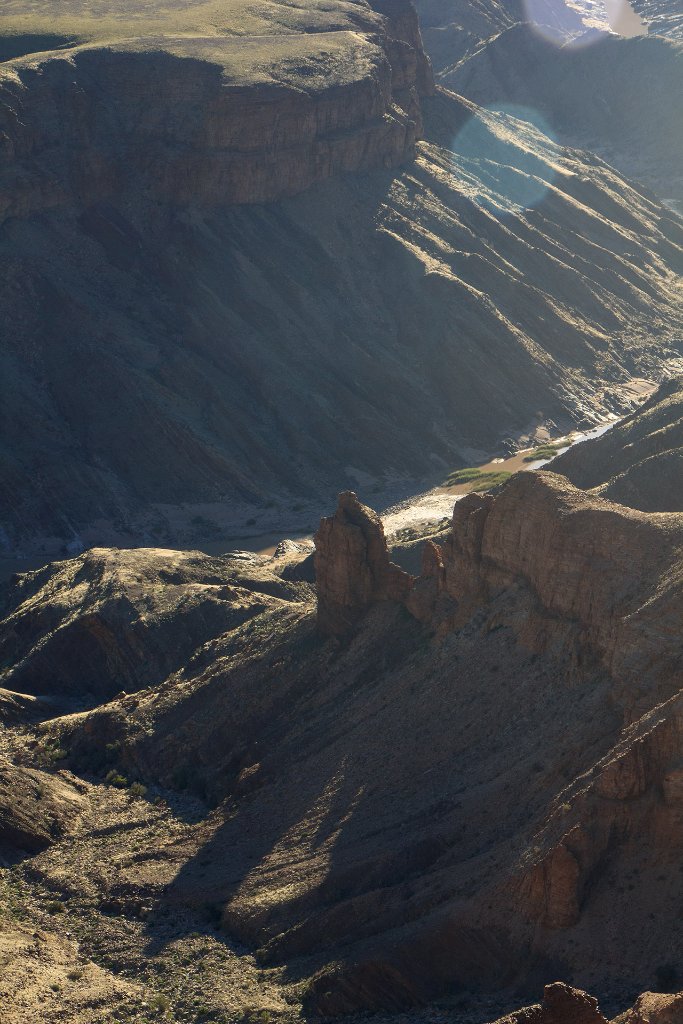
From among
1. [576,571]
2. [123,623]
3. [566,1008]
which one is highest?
[576,571]

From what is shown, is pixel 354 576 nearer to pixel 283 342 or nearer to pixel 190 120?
pixel 283 342

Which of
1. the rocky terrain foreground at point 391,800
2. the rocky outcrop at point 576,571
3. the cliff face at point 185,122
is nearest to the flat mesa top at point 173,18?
the cliff face at point 185,122

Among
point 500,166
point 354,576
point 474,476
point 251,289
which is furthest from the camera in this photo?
point 500,166

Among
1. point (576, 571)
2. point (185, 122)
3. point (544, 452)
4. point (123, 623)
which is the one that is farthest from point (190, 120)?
point (576, 571)

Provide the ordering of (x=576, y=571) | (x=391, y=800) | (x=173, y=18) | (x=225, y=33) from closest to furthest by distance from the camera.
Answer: (x=576, y=571) → (x=391, y=800) → (x=225, y=33) → (x=173, y=18)

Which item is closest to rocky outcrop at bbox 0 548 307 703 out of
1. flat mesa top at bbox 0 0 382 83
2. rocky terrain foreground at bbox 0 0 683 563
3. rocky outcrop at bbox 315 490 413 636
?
rocky outcrop at bbox 315 490 413 636

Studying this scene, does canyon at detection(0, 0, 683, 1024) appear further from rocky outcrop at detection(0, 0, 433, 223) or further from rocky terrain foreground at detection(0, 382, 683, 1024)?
rocky outcrop at detection(0, 0, 433, 223)

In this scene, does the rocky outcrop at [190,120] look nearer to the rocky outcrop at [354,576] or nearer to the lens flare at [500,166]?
the lens flare at [500,166]
